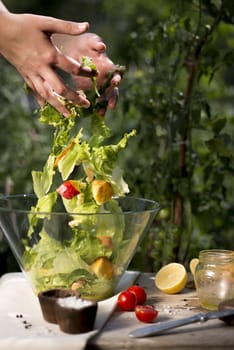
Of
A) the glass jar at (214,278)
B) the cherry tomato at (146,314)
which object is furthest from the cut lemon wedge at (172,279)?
the cherry tomato at (146,314)

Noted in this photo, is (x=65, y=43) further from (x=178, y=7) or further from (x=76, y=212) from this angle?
(x=178, y=7)

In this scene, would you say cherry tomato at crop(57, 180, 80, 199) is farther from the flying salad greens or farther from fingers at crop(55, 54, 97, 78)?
fingers at crop(55, 54, 97, 78)

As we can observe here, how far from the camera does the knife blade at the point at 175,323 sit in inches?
56.9

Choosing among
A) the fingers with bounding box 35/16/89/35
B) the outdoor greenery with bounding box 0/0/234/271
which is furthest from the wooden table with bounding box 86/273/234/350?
the outdoor greenery with bounding box 0/0/234/271

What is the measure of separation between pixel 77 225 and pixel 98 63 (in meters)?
0.42

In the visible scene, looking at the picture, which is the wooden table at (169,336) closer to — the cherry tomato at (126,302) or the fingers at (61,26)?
the cherry tomato at (126,302)

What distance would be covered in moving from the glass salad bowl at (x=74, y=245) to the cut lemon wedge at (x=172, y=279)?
0.13 meters

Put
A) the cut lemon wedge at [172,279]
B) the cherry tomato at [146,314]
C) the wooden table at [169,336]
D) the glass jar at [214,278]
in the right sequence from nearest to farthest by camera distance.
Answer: the wooden table at [169,336]
the cherry tomato at [146,314]
the glass jar at [214,278]
the cut lemon wedge at [172,279]

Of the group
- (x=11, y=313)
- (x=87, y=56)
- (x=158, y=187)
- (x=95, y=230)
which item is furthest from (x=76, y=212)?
(x=158, y=187)

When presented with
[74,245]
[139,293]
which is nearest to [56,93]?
[74,245]

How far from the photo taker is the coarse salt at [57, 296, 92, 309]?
4.81 feet

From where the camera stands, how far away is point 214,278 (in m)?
1.68

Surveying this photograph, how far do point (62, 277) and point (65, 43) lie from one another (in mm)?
576

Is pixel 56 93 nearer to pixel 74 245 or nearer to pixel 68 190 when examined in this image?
pixel 68 190
